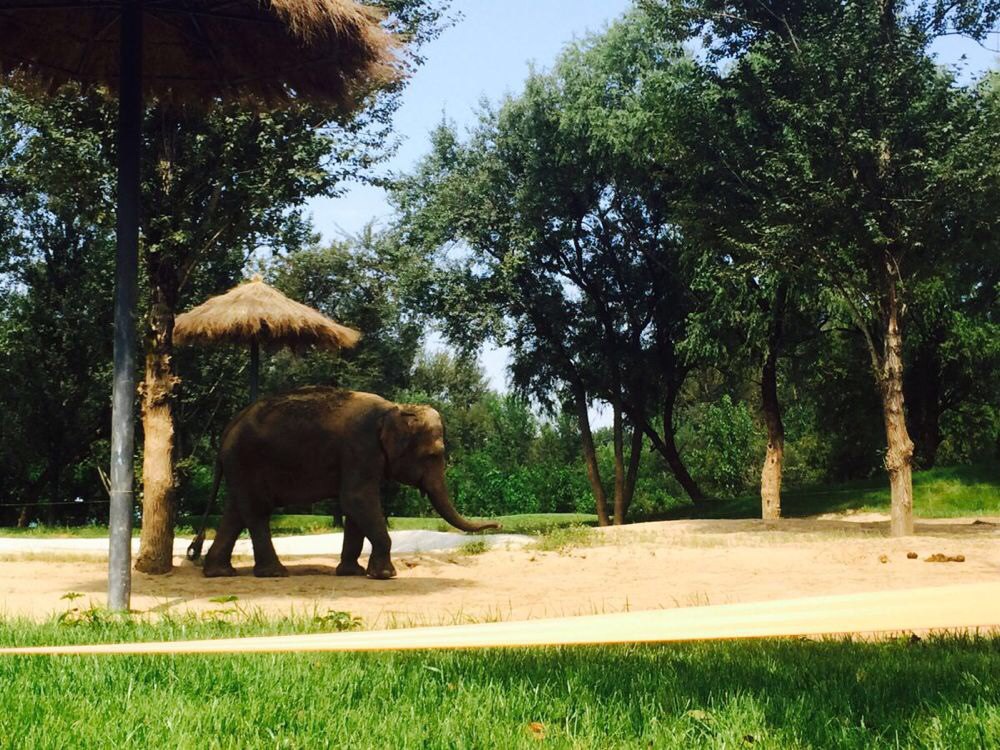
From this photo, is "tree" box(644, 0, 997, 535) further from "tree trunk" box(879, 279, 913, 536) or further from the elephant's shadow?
the elephant's shadow

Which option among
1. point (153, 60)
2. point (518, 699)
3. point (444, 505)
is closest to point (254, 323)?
point (444, 505)

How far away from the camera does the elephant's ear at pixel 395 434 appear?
11305 millimetres

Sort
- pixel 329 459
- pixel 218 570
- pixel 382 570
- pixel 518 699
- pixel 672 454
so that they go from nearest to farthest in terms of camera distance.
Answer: pixel 518 699, pixel 382 570, pixel 329 459, pixel 218 570, pixel 672 454

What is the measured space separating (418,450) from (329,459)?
0.99 metres

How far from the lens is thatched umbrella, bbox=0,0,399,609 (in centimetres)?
830

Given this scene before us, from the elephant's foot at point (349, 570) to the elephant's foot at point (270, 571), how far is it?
24.8 inches

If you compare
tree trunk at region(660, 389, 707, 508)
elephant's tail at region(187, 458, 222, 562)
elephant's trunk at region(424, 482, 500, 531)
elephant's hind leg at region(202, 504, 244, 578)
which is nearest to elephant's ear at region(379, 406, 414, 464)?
elephant's trunk at region(424, 482, 500, 531)

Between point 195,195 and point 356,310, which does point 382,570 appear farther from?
point 356,310

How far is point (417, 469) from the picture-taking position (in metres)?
11.4

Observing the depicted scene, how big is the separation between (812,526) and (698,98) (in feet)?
26.3

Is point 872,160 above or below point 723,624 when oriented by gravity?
above

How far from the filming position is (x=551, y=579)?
451 inches

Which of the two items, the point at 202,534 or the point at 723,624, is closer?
the point at 723,624

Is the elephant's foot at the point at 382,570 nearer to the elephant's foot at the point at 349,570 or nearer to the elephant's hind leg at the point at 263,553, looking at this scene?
the elephant's foot at the point at 349,570
